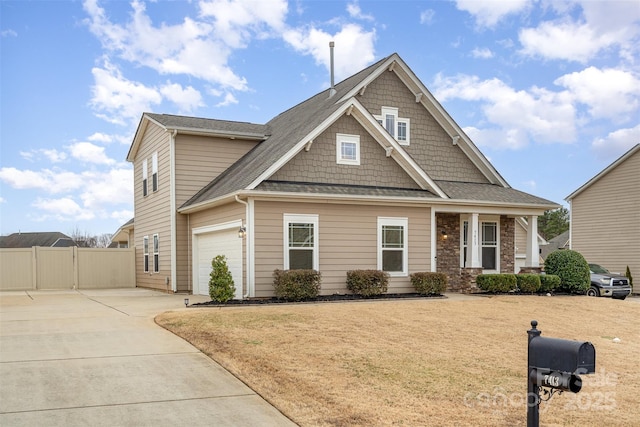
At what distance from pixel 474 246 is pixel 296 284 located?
6.89 m

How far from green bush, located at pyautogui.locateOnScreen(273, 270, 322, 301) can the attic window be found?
23.3ft

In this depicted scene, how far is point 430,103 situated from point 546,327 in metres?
10.8

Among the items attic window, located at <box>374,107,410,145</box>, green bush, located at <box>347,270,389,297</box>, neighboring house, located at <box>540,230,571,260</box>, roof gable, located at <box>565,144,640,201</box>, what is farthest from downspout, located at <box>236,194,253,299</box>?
neighboring house, located at <box>540,230,571,260</box>

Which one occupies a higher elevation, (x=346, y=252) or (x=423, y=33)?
(x=423, y=33)

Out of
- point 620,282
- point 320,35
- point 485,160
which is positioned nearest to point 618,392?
point 485,160

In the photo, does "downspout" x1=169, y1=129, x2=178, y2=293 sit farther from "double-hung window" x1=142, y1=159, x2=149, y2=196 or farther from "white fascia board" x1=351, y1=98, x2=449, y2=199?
"white fascia board" x1=351, y1=98, x2=449, y2=199

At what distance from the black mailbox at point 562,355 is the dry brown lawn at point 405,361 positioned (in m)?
1.63

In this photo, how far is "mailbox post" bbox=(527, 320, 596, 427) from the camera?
4270mm

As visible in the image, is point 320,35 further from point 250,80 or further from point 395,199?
point 395,199

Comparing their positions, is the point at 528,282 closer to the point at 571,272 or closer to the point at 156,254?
the point at 571,272

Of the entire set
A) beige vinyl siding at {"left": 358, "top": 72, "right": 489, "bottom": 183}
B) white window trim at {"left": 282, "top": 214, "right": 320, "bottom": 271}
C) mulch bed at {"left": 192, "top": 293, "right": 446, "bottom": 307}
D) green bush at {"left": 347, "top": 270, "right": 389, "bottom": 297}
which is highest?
beige vinyl siding at {"left": 358, "top": 72, "right": 489, "bottom": 183}

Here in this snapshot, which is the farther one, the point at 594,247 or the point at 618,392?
the point at 594,247

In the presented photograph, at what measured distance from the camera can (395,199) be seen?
1703cm

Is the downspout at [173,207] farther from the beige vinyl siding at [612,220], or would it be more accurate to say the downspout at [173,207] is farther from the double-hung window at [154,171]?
the beige vinyl siding at [612,220]
